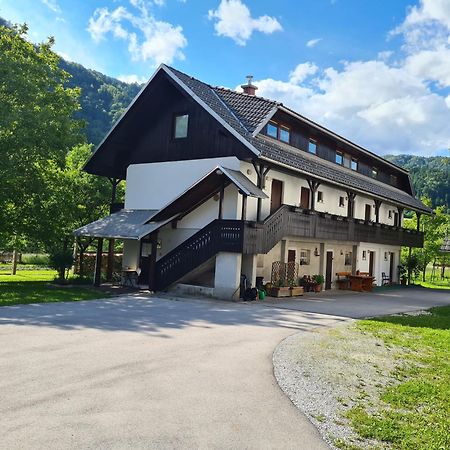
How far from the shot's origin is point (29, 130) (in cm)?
1862

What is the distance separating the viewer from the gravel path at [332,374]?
5574 millimetres

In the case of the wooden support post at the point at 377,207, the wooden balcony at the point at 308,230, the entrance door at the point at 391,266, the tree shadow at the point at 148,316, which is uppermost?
the wooden support post at the point at 377,207

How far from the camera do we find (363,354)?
9172 millimetres

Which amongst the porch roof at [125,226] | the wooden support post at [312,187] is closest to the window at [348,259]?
the wooden support post at [312,187]

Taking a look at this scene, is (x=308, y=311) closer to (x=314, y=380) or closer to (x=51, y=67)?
(x=314, y=380)

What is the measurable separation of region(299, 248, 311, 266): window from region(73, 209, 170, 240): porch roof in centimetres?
817

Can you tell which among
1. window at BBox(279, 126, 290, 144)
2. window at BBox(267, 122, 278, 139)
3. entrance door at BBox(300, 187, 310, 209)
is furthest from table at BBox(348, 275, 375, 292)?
window at BBox(267, 122, 278, 139)

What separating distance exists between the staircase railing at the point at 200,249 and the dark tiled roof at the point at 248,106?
4.78 metres

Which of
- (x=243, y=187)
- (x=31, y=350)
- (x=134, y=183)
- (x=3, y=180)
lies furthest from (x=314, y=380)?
(x=134, y=183)

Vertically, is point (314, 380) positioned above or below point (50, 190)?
below

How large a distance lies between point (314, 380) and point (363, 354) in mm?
2497

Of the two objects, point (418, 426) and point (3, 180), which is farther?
point (3, 180)

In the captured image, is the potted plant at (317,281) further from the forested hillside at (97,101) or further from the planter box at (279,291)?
the forested hillside at (97,101)

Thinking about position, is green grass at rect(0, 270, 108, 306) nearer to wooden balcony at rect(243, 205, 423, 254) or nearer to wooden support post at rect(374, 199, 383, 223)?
wooden balcony at rect(243, 205, 423, 254)
